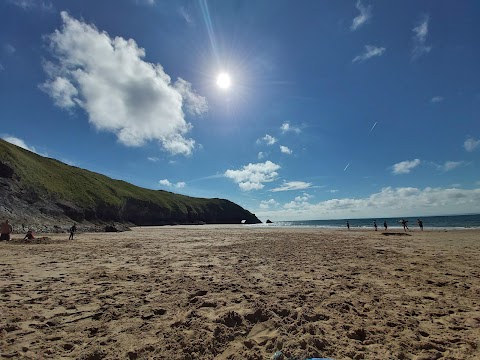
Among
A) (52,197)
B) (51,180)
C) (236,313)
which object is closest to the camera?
(236,313)

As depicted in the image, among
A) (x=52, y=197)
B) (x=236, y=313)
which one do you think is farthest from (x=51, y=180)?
(x=236, y=313)

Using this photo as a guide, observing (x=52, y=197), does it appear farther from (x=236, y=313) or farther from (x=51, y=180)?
(x=236, y=313)

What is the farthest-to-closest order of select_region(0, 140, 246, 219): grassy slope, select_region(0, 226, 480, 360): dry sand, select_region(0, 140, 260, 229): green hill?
select_region(0, 140, 246, 219): grassy slope → select_region(0, 140, 260, 229): green hill → select_region(0, 226, 480, 360): dry sand

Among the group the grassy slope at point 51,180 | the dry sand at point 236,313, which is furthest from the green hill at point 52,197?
the dry sand at point 236,313

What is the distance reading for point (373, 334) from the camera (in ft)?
17.8

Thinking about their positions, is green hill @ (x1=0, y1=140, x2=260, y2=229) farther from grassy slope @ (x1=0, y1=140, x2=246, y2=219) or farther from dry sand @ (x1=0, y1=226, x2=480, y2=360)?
dry sand @ (x1=0, y1=226, x2=480, y2=360)

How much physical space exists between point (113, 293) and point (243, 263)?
6841 millimetres

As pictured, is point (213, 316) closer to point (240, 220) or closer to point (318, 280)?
point (318, 280)

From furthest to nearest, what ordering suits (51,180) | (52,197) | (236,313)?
(51,180), (52,197), (236,313)

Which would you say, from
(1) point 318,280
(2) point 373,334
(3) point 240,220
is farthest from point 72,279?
(3) point 240,220

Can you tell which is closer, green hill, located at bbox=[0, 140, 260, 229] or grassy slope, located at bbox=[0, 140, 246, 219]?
green hill, located at bbox=[0, 140, 260, 229]

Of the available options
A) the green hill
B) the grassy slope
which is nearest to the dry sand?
the green hill

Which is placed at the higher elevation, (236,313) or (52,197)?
(52,197)

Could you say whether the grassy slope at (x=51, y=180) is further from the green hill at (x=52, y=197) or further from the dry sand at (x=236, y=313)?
the dry sand at (x=236, y=313)
